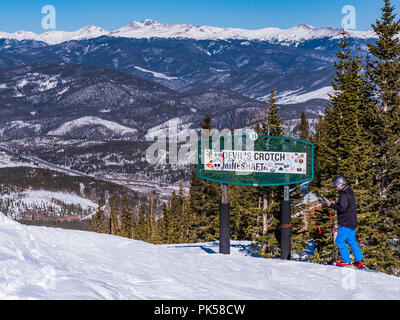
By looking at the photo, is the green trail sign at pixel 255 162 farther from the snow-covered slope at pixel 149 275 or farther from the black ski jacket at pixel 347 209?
the snow-covered slope at pixel 149 275

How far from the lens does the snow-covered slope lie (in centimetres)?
856

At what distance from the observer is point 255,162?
15844 mm

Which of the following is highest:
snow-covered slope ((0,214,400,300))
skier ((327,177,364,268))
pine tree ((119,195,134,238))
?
skier ((327,177,364,268))

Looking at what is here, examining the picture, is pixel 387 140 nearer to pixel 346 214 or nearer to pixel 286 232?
pixel 286 232

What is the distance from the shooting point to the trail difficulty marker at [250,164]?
15523mm

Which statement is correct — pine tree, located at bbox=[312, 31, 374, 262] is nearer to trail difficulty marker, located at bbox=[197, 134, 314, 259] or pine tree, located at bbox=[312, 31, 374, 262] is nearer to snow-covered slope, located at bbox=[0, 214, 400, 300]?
trail difficulty marker, located at bbox=[197, 134, 314, 259]

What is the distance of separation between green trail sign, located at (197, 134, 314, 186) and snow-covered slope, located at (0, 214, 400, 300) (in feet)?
10.2

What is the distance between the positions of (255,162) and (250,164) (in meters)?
0.18

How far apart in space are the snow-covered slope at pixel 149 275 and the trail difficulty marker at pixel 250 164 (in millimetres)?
2787

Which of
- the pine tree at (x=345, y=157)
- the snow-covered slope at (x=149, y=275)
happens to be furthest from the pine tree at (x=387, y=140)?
the snow-covered slope at (x=149, y=275)

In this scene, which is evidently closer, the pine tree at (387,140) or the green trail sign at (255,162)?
the green trail sign at (255,162)

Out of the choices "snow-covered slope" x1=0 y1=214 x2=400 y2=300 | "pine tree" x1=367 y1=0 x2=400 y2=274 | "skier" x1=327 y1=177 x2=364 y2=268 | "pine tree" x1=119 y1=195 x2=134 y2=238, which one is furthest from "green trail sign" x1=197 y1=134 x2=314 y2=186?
"pine tree" x1=119 y1=195 x2=134 y2=238
